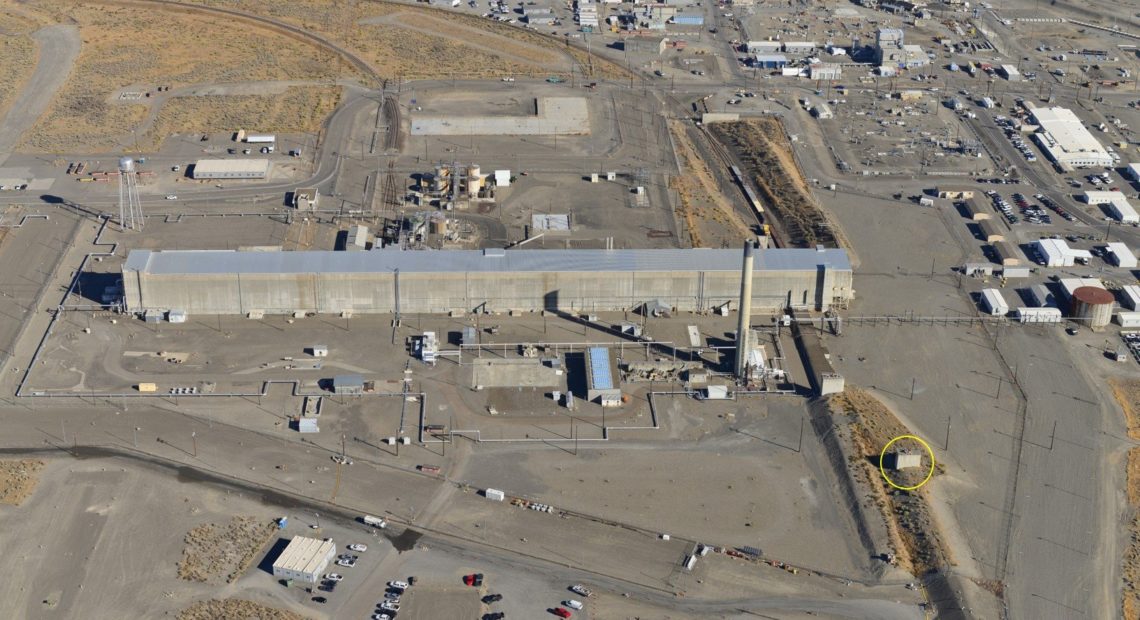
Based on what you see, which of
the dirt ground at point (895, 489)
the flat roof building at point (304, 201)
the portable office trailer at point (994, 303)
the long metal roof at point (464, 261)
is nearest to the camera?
the dirt ground at point (895, 489)

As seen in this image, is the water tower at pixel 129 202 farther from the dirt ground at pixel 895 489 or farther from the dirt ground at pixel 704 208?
the dirt ground at pixel 895 489

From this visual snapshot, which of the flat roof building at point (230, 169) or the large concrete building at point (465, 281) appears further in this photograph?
the flat roof building at point (230, 169)

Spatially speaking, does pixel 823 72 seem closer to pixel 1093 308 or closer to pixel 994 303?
pixel 994 303

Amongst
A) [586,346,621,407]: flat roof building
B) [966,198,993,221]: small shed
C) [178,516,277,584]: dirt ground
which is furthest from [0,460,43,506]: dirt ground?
[966,198,993,221]: small shed

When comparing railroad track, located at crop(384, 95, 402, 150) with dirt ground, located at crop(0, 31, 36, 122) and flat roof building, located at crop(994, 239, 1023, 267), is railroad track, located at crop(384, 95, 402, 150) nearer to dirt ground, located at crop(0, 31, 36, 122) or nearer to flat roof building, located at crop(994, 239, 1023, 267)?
dirt ground, located at crop(0, 31, 36, 122)

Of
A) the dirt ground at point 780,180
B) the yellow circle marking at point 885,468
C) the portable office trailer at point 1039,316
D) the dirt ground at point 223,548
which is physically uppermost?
the portable office trailer at point 1039,316

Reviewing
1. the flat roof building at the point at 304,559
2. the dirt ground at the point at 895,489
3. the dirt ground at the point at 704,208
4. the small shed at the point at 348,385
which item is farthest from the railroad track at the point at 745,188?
Answer: the flat roof building at the point at 304,559
